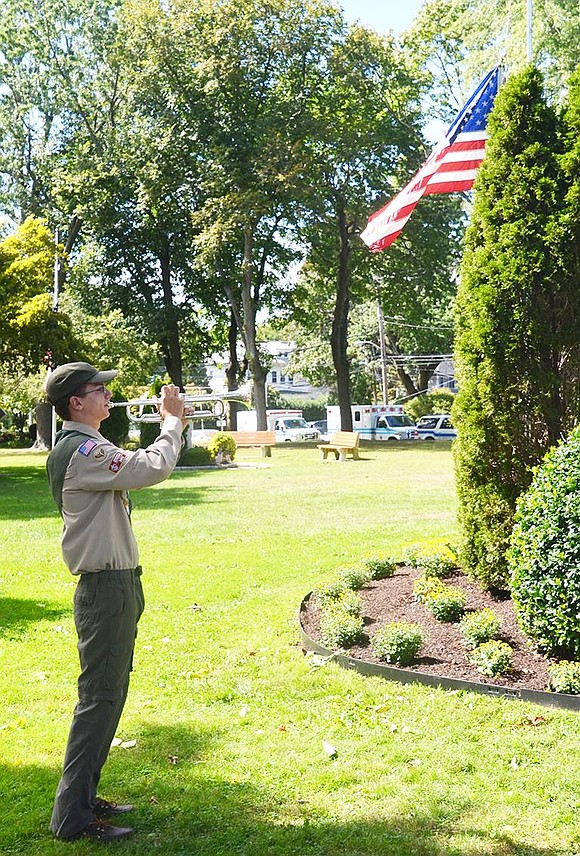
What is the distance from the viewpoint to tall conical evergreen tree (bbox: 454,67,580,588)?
727 cm

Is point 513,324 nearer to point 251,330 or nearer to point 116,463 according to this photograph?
point 116,463

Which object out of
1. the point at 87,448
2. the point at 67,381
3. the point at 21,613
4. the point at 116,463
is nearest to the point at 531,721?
the point at 116,463

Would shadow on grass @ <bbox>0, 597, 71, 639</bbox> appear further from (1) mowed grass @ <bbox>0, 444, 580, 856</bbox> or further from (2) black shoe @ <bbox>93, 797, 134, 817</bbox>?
(2) black shoe @ <bbox>93, 797, 134, 817</bbox>

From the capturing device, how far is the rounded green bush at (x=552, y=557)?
5648 millimetres

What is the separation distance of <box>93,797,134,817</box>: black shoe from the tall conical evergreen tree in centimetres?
391

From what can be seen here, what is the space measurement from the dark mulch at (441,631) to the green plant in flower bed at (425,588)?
0.07 metres

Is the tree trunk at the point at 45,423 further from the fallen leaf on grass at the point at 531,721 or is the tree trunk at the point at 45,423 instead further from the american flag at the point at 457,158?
the fallen leaf on grass at the point at 531,721

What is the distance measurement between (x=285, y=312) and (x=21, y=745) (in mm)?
39653

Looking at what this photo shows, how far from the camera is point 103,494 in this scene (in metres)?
4.03

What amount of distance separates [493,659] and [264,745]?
5.38 ft

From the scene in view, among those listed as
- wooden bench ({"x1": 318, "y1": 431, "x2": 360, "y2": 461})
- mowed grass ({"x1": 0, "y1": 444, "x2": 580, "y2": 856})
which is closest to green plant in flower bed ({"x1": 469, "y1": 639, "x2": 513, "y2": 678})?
mowed grass ({"x1": 0, "y1": 444, "x2": 580, "y2": 856})

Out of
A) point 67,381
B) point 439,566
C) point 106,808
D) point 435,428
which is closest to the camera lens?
point 67,381

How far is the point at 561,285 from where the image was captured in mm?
7297

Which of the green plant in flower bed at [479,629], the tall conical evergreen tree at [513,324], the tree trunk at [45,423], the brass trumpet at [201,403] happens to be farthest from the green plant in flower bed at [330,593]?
the tree trunk at [45,423]
